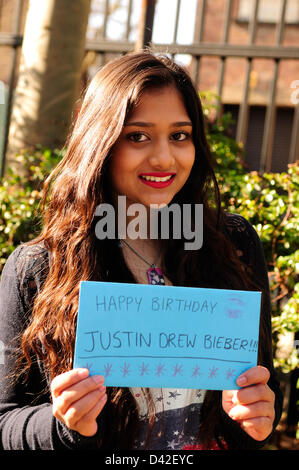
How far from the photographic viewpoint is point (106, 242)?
1630mm

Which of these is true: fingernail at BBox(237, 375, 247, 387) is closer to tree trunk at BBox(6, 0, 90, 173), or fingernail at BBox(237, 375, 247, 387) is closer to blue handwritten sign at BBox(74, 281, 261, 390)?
blue handwritten sign at BBox(74, 281, 261, 390)

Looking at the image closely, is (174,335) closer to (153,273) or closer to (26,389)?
(153,273)

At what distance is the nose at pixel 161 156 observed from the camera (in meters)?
1.50

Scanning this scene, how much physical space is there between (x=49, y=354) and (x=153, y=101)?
2.39 ft

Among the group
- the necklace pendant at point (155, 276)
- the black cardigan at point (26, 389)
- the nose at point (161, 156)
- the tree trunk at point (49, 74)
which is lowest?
the black cardigan at point (26, 389)

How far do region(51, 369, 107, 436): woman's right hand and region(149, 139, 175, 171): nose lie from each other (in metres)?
0.58

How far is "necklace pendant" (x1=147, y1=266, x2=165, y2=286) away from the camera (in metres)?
1.62

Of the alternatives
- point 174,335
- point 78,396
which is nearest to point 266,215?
point 174,335

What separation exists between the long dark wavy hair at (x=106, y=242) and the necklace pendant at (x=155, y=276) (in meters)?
0.03

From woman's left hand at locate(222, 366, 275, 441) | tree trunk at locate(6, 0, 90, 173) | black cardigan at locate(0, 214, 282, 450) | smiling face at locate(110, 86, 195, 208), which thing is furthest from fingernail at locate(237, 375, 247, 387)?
tree trunk at locate(6, 0, 90, 173)

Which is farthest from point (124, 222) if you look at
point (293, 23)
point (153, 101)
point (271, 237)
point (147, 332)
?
point (293, 23)

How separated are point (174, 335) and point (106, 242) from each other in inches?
17.1

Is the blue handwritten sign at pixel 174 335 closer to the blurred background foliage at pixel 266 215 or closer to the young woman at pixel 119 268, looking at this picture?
the young woman at pixel 119 268

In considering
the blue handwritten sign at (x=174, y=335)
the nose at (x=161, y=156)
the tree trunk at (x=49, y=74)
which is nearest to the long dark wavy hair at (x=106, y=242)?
the nose at (x=161, y=156)
